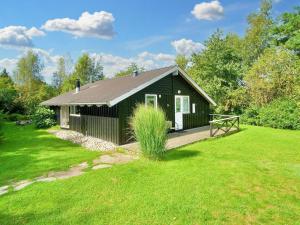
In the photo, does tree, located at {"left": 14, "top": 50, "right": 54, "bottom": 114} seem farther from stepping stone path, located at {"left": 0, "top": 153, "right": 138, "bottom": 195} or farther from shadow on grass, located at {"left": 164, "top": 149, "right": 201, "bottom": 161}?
shadow on grass, located at {"left": 164, "top": 149, "right": 201, "bottom": 161}

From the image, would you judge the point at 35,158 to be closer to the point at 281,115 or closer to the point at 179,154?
the point at 179,154

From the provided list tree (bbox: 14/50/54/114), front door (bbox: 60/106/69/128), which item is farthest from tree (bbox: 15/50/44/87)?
front door (bbox: 60/106/69/128)

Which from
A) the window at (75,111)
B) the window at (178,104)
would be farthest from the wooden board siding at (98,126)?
A: the window at (178,104)

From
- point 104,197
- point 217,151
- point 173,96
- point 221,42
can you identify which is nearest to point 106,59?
point 221,42

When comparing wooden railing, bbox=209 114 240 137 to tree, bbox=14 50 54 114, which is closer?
wooden railing, bbox=209 114 240 137

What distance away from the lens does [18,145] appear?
532 inches

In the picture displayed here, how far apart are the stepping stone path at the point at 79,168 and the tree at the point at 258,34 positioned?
27260 millimetres

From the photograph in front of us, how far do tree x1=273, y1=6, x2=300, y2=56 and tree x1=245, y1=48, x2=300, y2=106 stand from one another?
→ 3.13 ft

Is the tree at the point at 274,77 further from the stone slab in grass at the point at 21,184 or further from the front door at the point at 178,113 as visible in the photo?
the stone slab in grass at the point at 21,184

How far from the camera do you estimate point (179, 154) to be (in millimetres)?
9531

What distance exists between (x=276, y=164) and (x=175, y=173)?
146 inches

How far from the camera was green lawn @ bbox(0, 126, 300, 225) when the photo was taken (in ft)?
15.5

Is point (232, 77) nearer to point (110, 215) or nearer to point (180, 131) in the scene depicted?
point (180, 131)

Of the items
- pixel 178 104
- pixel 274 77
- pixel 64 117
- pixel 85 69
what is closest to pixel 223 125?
pixel 178 104
